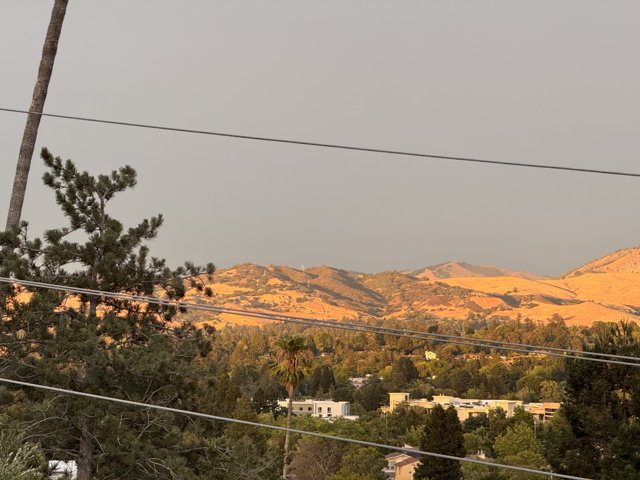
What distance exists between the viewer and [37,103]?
62.1 ft

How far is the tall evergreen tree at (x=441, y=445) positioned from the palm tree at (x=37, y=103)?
40.2 metres

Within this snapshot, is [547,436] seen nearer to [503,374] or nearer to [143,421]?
[143,421]

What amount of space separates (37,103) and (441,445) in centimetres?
4227

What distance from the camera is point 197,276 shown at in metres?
23.5

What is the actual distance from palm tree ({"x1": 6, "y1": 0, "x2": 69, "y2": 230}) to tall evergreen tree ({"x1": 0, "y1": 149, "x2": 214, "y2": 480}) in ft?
8.40

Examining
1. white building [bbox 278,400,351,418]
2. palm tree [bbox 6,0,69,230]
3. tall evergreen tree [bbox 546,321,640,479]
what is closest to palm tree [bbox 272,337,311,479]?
tall evergreen tree [bbox 546,321,640,479]

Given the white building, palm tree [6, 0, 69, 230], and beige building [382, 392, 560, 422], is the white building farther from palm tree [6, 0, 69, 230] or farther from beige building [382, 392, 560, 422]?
palm tree [6, 0, 69, 230]

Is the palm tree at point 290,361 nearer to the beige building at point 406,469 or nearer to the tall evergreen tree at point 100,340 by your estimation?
the beige building at point 406,469

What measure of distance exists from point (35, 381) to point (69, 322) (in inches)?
59.2

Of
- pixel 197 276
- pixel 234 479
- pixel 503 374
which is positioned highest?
pixel 503 374

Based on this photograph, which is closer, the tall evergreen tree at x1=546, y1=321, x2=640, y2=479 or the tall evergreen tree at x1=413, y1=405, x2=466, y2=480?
the tall evergreen tree at x1=546, y1=321, x2=640, y2=479

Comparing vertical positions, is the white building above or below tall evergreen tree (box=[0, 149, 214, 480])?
above

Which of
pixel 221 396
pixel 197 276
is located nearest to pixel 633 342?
pixel 197 276

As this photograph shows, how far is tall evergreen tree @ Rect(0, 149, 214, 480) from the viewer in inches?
806
